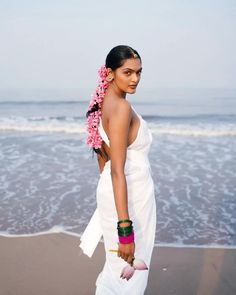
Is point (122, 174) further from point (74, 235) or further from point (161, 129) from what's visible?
point (161, 129)

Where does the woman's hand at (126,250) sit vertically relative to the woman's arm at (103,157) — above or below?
below

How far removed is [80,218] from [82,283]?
1.62m

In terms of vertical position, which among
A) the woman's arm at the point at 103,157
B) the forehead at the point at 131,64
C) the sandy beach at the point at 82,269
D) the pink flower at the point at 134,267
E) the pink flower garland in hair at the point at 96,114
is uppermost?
the forehead at the point at 131,64

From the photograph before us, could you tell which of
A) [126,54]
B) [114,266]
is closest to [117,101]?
[126,54]

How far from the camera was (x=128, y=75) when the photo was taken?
2186 millimetres

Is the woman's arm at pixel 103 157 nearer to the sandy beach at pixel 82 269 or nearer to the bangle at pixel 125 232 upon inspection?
the bangle at pixel 125 232

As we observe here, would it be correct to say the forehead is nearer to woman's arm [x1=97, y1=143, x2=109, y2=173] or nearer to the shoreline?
woman's arm [x1=97, y1=143, x2=109, y2=173]

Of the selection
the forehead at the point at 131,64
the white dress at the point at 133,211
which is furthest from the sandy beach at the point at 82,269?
the forehead at the point at 131,64

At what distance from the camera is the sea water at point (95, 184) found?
4664 millimetres

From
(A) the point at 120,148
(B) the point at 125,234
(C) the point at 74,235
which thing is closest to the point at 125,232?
(B) the point at 125,234

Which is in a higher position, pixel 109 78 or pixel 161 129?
pixel 109 78

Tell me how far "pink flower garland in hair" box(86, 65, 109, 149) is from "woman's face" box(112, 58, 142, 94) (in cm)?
13

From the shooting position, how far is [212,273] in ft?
11.4

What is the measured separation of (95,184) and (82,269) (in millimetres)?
2902
